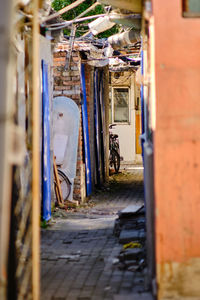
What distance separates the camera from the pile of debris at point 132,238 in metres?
6.49

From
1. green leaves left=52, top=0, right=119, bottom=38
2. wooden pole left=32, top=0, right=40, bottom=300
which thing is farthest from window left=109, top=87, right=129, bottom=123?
wooden pole left=32, top=0, right=40, bottom=300

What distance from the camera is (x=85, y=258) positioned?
7.11m

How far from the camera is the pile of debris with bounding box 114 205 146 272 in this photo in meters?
6.49

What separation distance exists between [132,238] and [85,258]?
789 mm

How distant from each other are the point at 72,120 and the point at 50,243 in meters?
4.04

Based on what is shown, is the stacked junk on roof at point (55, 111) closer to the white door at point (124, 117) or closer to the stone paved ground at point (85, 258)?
the stone paved ground at point (85, 258)

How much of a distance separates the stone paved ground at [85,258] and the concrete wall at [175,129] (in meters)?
1.06

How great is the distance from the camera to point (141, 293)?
5.41 meters

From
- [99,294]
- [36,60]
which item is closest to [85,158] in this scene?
[99,294]

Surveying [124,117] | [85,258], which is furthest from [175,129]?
[124,117]

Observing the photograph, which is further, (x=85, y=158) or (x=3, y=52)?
(x=85, y=158)

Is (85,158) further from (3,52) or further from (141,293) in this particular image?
(3,52)

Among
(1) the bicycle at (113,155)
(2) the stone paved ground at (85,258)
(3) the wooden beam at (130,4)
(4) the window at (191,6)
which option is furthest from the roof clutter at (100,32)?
(2) the stone paved ground at (85,258)

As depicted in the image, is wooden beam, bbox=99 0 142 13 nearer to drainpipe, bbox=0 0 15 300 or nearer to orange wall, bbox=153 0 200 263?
orange wall, bbox=153 0 200 263
